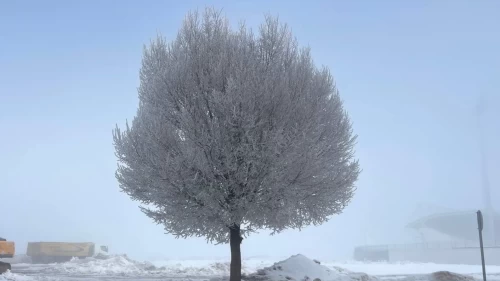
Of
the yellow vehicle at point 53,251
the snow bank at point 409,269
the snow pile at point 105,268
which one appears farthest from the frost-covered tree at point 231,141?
the yellow vehicle at point 53,251

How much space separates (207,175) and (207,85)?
3.18 metres

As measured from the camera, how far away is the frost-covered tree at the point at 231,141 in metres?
14.3

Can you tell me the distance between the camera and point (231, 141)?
14570 mm

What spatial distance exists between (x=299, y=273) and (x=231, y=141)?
28.9 ft

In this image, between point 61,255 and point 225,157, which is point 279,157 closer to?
point 225,157

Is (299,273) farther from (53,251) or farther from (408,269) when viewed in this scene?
(53,251)

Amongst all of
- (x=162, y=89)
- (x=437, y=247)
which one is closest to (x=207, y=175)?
(x=162, y=89)

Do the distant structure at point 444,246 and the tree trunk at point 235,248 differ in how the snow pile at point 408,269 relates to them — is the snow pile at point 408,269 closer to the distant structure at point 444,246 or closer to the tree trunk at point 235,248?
the tree trunk at point 235,248

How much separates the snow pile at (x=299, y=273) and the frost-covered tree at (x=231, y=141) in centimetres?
338

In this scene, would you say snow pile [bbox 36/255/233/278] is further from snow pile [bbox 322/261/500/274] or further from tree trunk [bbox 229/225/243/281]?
tree trunk [bbox 229/225/243/281]

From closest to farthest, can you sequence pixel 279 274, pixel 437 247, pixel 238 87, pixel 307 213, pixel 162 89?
pixel 238 87, pixel 162 89, pixel 307 213, pixel 279 274, pixel 437 247

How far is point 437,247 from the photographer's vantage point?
9206 cm

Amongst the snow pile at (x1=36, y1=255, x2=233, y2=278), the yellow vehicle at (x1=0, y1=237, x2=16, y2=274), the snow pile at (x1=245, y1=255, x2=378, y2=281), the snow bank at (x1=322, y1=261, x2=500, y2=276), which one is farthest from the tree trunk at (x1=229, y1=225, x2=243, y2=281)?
the yellow vehicle at (x1=0, y1=237, x2=16, y2=274)

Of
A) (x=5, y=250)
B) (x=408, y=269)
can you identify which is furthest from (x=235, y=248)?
(x=408, y=269)
